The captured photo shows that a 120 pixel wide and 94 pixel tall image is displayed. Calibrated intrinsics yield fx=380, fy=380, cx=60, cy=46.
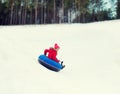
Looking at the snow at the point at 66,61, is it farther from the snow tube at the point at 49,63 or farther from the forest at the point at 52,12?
the forest at the point at 52,12

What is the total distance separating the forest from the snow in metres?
29.7

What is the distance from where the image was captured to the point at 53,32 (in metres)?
23.1

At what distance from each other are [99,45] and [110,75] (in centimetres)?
537

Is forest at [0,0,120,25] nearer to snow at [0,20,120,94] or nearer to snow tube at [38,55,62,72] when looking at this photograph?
snow at [0,20,120,94]

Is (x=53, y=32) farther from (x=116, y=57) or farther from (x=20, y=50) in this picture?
(x=20, y=50)

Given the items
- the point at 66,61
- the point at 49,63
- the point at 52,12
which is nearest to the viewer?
the point at 49,63

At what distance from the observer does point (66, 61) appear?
1688cm

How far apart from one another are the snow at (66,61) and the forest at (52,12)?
29.7 metres

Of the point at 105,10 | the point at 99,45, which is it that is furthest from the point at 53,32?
the point at 105,10

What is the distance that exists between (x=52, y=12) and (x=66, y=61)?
4148 cm

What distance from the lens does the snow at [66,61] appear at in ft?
40.2

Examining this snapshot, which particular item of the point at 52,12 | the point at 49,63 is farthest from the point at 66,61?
the point at 52,12

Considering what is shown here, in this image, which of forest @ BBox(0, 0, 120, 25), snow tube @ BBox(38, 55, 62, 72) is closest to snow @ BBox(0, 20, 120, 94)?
snow tube @ BBox(38, 55, 62, 72)

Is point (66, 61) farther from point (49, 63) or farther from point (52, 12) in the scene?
point (52, 12)
